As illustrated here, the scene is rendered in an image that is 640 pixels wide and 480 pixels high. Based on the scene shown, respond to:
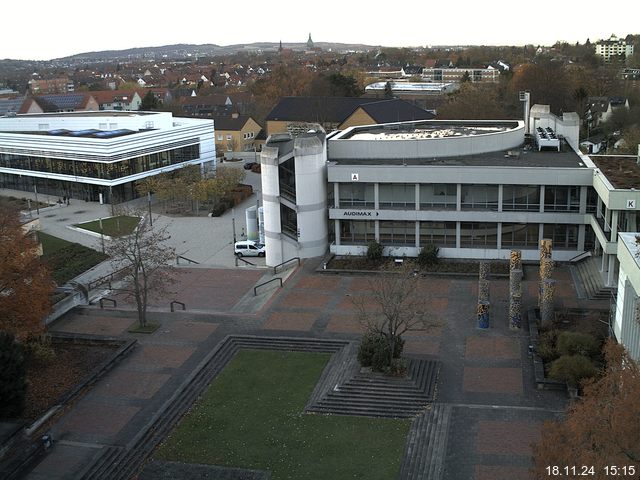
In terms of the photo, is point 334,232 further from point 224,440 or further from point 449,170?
point 224,440

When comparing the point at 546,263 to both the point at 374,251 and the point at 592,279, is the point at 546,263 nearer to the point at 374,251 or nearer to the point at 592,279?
the point at 592,279

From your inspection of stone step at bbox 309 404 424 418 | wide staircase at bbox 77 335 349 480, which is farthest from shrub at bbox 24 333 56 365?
stone step at bbox 309 404 424 418

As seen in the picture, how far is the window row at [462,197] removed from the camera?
38719mm

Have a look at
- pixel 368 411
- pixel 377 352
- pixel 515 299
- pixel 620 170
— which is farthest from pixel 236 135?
pixel 368 411

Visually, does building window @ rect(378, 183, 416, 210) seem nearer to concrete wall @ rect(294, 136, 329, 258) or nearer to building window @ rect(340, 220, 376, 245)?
building window @ rect(340, 220, 376, 245)

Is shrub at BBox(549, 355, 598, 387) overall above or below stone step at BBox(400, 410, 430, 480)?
above

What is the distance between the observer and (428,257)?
39531 millimetres

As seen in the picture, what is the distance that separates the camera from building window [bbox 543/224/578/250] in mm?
39000

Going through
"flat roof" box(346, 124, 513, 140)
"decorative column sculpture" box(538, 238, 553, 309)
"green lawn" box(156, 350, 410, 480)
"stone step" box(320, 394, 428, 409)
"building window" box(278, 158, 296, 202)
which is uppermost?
"flat roof" box(346, 124, 513, 140)

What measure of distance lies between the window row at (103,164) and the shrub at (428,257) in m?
33.1

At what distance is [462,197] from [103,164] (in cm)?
3491

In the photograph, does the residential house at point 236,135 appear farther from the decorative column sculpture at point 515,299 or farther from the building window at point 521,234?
the decorative column sculpture at point 515,299

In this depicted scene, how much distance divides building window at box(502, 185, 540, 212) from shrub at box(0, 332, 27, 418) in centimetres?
2607

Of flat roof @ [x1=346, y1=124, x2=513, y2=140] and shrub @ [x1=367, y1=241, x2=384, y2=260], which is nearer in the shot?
shrub @ [x1=367, y1=241, x2=384, y2=260]
